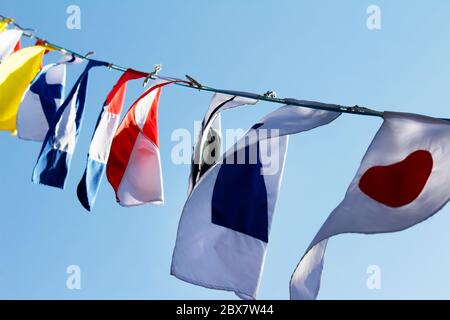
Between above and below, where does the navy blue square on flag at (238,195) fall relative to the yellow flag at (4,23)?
below

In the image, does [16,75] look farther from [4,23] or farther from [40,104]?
A: [4,23]

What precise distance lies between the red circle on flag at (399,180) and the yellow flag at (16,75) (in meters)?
5.27

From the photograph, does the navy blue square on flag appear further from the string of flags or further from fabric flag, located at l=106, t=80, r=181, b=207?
fabric flag, located at l=106, t=80, r=181, b=207

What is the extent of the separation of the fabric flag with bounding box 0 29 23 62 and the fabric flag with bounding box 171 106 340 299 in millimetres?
3922

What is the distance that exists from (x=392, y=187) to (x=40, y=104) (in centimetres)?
536

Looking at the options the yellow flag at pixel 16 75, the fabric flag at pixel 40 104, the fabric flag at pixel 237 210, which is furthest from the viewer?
the fabric flag at pixel 40 104

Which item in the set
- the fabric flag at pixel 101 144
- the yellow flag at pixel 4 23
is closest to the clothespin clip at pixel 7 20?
the yellow flag at pixel 4 23

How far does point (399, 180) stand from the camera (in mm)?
5535

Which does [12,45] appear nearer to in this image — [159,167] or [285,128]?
[159,167]

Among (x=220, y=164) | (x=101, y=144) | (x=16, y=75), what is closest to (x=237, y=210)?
(x=220, y=164)

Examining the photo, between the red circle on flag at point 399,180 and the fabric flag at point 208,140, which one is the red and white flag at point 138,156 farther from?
the red circle on flag at point 399,180

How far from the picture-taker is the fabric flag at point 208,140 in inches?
281

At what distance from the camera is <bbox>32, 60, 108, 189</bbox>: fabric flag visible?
849 centimetres

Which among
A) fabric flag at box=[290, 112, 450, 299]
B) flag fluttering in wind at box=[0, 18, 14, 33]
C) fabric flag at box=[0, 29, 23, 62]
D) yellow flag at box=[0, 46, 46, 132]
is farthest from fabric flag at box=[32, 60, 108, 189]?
fabric flag at box=[290, 112, 450, 299]
